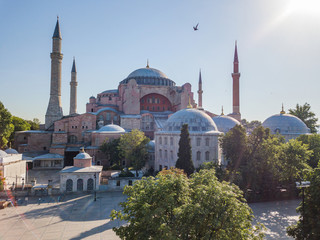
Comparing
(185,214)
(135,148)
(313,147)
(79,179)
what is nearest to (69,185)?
(79,179)

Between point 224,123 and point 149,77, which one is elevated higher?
point 149,77

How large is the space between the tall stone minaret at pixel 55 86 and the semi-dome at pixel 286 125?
109 ft

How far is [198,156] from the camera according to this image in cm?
2438

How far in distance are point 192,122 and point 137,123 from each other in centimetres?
1373

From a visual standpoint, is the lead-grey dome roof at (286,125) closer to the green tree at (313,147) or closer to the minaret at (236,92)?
the green tree at (313,147)

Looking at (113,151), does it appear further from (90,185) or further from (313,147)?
(313,147)

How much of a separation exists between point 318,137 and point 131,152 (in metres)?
19.5

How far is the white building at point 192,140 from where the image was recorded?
24.3 m

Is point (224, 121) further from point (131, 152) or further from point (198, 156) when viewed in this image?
point (131, 152)

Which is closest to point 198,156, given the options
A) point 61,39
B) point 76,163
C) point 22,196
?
point 76,163

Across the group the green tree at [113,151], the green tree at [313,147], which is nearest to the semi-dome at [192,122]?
the green tree at [113,151]

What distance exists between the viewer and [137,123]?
3728cm

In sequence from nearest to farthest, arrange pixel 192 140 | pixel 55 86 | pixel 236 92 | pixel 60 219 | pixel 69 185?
pixel 60 219 < pixel 69 185 < pixel 192 140 < pixel 55 86 < pixel 236 92

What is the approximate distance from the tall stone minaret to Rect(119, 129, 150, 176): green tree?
60.5 feet
